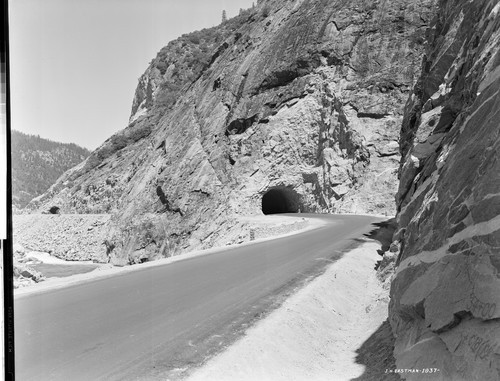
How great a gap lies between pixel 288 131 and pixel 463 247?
38570 millimetres

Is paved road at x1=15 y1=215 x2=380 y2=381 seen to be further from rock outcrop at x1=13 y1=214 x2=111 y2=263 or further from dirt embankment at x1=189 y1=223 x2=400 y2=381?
rock outcrop at x1=13 y1=214 x2=111 y2=263

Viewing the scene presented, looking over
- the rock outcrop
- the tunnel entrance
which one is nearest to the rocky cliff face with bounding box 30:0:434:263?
the tunnel entrance

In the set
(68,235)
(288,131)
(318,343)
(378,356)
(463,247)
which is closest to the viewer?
(463,247)

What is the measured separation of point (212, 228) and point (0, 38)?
1381 inches

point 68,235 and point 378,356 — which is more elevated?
point 378,356

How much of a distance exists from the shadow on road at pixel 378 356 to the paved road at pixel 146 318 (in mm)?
1948

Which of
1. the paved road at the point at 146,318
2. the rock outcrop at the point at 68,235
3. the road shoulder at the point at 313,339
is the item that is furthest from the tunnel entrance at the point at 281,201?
the road shoulder at the point at 313,339

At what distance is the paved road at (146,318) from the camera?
18.1 ft

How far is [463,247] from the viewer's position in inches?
166

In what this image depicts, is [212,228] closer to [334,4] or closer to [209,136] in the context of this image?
[209,136]

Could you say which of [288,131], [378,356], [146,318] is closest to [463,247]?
[378,356]

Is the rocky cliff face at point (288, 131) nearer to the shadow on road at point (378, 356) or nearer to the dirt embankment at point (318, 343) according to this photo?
the dirt embankment at point (318, 343)

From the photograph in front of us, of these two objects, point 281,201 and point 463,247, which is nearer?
point 463,247

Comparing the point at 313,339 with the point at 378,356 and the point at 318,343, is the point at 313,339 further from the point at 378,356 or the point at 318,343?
the point at 378,356
